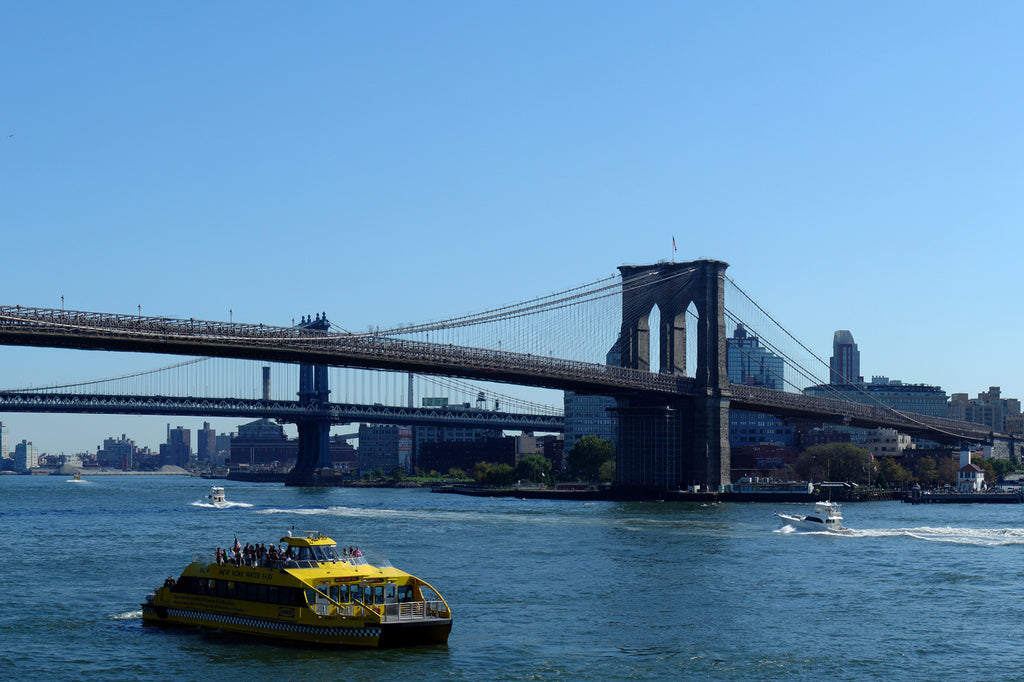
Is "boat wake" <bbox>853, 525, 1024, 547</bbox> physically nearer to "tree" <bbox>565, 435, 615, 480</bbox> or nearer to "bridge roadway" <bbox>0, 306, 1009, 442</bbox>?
"bridge roadway" <bbox>0, 306, 1009, 442</bbox>

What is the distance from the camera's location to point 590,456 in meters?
166

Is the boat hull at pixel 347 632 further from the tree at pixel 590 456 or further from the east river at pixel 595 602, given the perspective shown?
the tree at pixel 590 456

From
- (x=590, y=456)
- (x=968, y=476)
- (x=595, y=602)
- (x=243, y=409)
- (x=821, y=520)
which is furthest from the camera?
(x=243, y=409)

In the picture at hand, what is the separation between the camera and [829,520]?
74938 mm

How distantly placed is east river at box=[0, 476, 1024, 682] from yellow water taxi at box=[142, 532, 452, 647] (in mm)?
570

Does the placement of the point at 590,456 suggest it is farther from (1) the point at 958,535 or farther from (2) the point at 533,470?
(1) the point at 958,535

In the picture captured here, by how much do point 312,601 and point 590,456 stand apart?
134 m

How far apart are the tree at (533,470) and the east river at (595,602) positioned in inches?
3566

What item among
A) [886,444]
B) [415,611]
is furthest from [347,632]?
[886,444]

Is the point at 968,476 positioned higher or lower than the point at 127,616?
lower

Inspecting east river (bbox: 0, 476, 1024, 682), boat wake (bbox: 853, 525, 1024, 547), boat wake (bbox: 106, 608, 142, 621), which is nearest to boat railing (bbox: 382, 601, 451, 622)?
east river (bbox: 0, 476, 1024, 682)

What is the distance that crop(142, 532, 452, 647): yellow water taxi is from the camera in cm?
3366

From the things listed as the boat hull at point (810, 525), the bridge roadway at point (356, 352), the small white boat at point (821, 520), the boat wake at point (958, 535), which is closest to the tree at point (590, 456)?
the bridge roadway at point (356, 352)

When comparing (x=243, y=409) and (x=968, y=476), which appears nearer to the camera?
(x=968, y=476)
